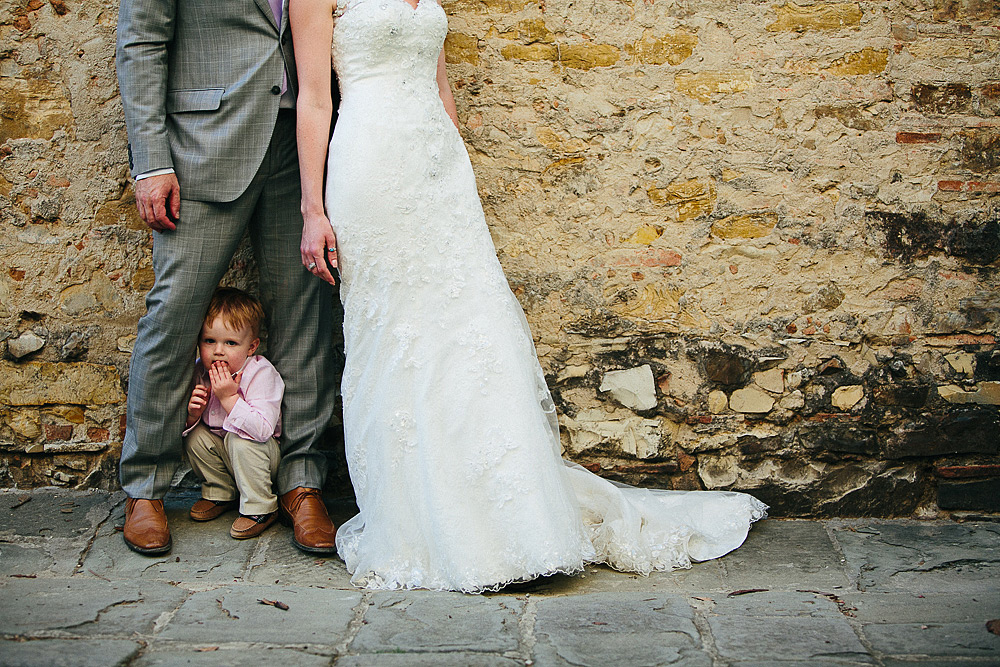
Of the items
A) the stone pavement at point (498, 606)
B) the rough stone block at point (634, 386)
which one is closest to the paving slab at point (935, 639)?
the stone pavement at point (498, 606)

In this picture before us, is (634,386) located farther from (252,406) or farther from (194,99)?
(194,99)

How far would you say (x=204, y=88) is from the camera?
279cm

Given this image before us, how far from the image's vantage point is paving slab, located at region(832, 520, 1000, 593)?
108 inches

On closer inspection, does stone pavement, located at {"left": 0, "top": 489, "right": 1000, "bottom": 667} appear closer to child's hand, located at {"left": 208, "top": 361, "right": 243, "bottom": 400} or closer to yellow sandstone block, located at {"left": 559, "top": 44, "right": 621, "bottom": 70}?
child's hand, located at {"left": 208, "top": 361, "right": 243, "bottom": 400}

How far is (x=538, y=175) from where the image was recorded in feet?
10.6

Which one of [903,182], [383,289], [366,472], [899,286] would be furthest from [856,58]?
[366,472]

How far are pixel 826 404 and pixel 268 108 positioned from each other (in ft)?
7.28

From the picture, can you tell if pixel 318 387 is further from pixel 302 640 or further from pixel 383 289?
pixel 302 640

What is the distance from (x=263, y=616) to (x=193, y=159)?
1410 mm

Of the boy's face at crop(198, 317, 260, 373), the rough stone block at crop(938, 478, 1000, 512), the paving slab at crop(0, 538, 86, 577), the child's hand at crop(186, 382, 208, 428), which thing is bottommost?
the paving slab at crop(0, 538, 86, 577)

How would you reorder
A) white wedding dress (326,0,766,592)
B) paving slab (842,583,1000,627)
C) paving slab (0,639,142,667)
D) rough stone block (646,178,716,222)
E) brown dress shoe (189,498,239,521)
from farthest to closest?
rough stone block (646,178,716,222), brown dress shoe (189,498,239,521), white wedding dress (326,0,766,592), paving slab (842,583,1000,627), paving slab (0,639,142,667)

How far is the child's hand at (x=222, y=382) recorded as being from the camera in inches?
116

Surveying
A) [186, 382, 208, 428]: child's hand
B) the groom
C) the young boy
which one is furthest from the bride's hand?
[186, 382, 208, 428]: child's hand

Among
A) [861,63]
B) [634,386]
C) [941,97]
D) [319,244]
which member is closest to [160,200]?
[319,244]
